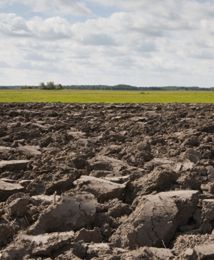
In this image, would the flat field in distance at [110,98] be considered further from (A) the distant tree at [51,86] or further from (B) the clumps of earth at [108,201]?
(A) the distant tree at [51,86]

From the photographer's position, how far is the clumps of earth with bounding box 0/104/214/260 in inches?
233

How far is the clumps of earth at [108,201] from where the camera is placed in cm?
592

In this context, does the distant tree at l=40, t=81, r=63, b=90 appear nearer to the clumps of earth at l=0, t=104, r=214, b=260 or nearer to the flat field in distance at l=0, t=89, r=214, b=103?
the flat field in distance at l=0, t=89, r=214, b=103

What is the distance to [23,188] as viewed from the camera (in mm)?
8305

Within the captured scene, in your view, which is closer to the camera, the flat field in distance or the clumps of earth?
the clumps of earth

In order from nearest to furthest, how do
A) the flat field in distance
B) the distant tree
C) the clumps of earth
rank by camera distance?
the clumps of earth → the flat field in distance → the distant tree

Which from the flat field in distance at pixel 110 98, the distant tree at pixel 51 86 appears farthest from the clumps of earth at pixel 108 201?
the distant tree at pixel 51 86

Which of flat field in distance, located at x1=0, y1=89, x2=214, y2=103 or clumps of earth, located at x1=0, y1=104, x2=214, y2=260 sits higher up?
clumps of earth, located at x1=0, y1=104, x2=214, y2=260

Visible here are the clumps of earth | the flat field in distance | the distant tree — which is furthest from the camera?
the distant tree

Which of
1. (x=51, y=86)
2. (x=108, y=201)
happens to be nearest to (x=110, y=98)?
(x=108, y=201)

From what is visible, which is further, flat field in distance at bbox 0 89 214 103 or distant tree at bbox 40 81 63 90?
distant tree at bbox 40 81 63 90

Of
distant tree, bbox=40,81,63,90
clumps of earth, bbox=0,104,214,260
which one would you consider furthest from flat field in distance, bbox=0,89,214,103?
distant tree, bbox=40,81,63,90

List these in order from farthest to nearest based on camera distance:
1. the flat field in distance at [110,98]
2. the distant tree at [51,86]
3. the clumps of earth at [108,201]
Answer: the distant tree at [51,86], the flat field in distance at [110,98], the clumps of earth at [108,201]

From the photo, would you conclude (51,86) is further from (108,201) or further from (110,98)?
(108,201)
